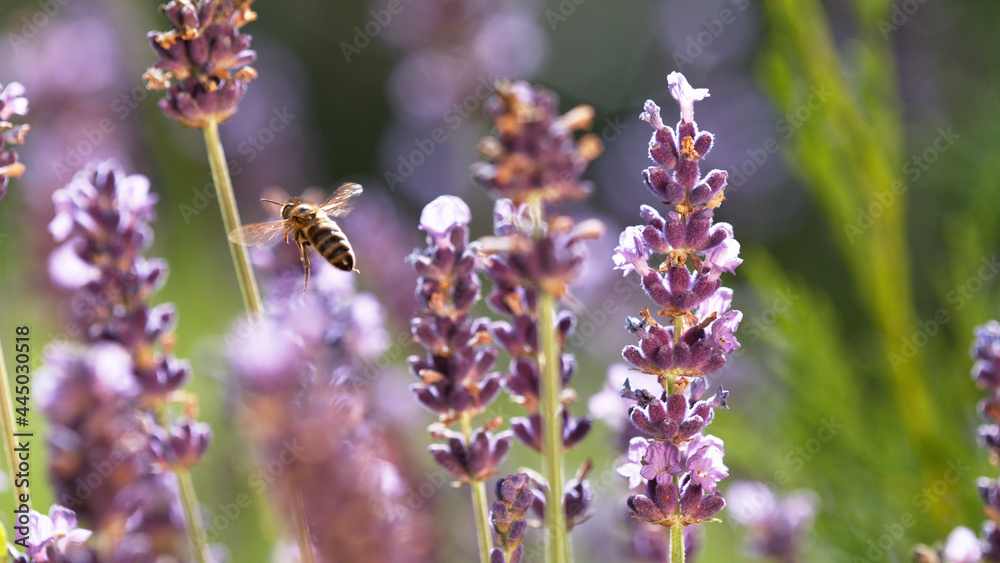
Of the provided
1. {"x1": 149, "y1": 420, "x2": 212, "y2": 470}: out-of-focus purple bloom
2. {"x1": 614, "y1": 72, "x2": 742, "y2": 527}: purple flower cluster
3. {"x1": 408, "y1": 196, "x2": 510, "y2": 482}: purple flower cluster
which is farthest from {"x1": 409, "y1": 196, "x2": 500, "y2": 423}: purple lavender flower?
{"x1": 149, "y1": 420, "x2": 212, "y2": 470}: out-of-focus purple bloom

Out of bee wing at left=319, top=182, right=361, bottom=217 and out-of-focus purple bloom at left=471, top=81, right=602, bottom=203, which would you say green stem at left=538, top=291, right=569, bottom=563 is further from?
bee wing at left=319, top=182, right=361, bottom=217

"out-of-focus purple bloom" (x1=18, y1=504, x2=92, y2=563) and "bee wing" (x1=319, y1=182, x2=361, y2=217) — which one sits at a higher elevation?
"bee wing" (x1=319, y1=182, x2=361, y2=217)

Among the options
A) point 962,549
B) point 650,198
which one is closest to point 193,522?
point 962,549

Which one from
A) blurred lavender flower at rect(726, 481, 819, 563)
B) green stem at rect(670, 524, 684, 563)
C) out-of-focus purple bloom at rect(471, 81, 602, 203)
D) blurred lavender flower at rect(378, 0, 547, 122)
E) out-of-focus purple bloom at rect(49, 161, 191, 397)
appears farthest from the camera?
blurred lavender flower at rect(378, 0, 547, 122)

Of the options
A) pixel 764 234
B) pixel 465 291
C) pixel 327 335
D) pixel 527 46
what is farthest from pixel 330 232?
pixel 764 234

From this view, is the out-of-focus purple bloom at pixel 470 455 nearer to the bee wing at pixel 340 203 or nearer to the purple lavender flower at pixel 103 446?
the purple lavender flower at pixel 103 446

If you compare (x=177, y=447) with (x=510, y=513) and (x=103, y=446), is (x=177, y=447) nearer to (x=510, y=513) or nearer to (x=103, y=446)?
(x=103, y=446)

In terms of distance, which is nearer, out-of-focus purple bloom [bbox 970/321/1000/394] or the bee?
out-of-focus purple bloom [bbox 970/321/1000/394]

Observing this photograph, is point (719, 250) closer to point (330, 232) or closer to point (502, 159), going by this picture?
point (502, 159)
